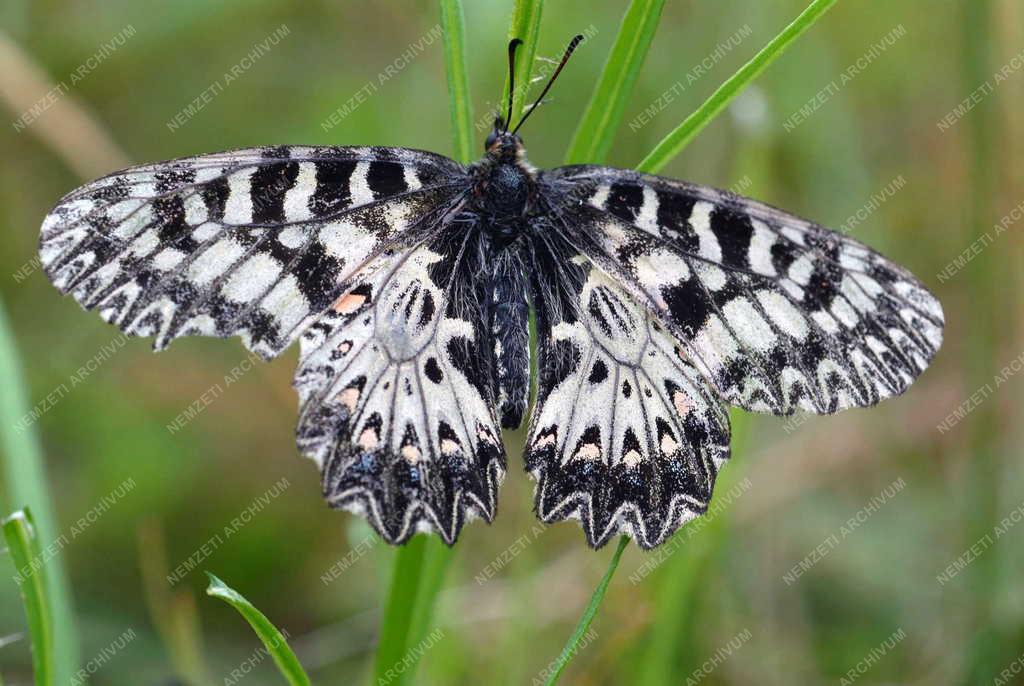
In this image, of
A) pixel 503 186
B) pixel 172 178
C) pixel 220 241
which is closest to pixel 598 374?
pixel 503 186

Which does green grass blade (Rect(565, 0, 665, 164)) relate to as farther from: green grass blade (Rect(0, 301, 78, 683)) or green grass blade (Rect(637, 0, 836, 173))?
green grass blade (Rect(0, 301, 78, 683))

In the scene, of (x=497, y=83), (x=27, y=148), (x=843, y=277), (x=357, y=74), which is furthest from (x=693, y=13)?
(x=27, y=148)

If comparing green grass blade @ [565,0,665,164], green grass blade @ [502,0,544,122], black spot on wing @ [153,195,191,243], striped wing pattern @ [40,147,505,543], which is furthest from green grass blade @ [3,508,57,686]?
green grass blade @ [565,0,665,164]

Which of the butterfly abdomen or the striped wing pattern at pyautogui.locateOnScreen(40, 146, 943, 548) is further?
the butterfly abdomen

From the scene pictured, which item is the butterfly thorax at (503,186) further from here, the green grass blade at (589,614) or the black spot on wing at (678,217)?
the green grass blade at (589,614)

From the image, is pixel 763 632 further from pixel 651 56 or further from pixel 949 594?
pixel 651 56

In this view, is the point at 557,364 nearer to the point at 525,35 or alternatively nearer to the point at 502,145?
the point at 502,145

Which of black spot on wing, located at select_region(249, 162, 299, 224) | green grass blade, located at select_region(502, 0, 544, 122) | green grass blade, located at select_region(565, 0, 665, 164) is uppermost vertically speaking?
black spot on wing, located at select_region(249, 162, 299, 224)
